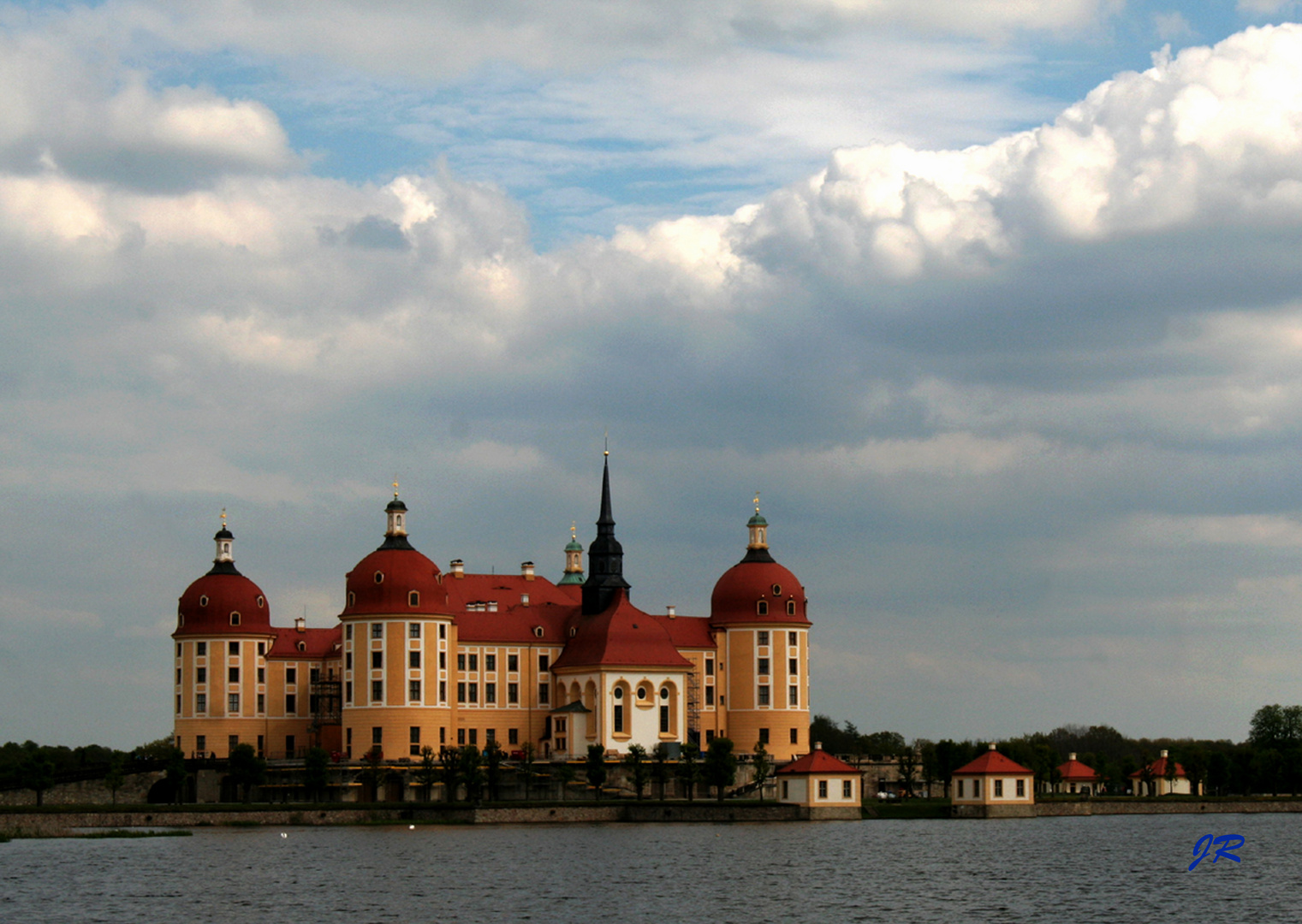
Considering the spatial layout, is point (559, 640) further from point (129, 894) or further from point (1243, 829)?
point (129, 894)

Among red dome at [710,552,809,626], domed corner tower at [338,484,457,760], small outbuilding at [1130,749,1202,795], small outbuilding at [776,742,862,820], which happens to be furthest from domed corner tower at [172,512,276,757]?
small outbuilding at [1130,749,1202,795]

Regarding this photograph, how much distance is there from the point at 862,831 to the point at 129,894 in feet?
158

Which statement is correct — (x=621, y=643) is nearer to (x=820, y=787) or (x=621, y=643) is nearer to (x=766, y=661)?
(x=766, y=661)

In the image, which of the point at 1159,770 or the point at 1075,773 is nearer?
the point at 1075,773

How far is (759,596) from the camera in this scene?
136500 mm

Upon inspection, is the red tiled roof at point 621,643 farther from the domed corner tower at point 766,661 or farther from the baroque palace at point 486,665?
the domed corner tower at point 766,661

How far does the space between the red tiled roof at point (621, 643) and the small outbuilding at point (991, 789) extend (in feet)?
66.1

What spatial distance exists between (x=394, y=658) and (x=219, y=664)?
49.5ft

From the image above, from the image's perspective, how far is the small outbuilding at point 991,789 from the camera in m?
121

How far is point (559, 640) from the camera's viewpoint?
134625 mm

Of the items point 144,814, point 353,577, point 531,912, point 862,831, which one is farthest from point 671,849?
point 353,577

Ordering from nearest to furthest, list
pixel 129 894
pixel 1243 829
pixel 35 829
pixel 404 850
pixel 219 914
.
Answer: pixel 219 914
pixel 129 894
pixel 404 850
pixel 35 829
pixel 1243 829
